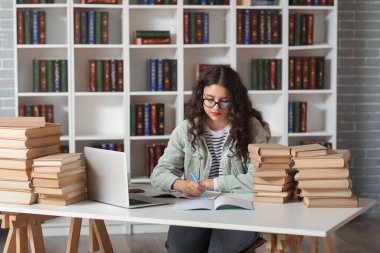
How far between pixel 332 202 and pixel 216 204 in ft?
1.50

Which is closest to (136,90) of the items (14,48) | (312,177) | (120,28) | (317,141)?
(120,28)

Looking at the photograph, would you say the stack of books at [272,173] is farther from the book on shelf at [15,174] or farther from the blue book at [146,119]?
the blue book at [146,119]

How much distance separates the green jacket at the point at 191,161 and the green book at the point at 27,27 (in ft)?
6.34

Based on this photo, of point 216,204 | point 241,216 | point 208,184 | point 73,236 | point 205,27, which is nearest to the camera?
point 241,216

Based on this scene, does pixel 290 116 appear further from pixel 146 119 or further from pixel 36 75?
pixel 36 75

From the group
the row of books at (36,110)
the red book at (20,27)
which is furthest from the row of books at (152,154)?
the red book at (20,27)

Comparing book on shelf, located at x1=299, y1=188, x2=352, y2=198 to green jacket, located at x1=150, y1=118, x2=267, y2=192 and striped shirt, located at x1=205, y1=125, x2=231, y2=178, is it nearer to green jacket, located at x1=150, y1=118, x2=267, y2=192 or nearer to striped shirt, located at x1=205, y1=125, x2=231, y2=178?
green jacket, located at x1=150, y1=118, x2=267, y2=192

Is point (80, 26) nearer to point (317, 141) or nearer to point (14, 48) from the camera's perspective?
point (14, 48)

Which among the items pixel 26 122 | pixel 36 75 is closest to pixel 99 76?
pixel 36 75

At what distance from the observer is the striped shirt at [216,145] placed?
3.21m

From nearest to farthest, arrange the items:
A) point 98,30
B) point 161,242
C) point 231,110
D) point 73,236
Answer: point 231,110
point 73,236
point 161,242
point 98,30

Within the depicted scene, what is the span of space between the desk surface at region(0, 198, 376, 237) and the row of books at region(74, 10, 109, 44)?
2.17m

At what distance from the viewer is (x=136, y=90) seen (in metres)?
5.04

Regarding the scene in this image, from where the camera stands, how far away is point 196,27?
16.0 feet
